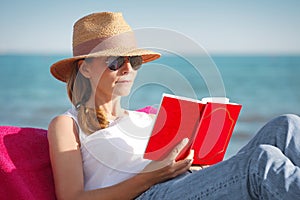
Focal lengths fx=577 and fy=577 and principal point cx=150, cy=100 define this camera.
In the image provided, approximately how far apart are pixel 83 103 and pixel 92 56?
0.68 feet

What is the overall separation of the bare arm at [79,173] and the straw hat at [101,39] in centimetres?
36

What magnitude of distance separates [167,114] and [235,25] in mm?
24739

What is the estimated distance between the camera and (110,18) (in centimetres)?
245

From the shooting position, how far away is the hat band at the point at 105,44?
2.38 meters

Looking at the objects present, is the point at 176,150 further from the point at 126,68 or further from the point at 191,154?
the point at 126,68

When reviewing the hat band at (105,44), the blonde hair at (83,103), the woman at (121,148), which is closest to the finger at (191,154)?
the woman at (121,148)

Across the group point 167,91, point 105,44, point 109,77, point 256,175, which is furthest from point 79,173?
point 167,91

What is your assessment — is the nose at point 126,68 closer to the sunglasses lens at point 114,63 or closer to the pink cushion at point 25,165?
the sunglasses lens at point 114,63

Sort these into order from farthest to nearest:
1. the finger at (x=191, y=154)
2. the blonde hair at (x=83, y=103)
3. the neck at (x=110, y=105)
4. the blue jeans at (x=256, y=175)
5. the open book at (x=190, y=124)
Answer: the neck at (x=110, y=105), the blonde hair at (x=83, y=103), the finger at (x=191, y=154), the open book at (x=190, y=124), the blue jeans at (x=256, y=175)

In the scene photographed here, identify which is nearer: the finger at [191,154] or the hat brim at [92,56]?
the finger at [191,154]

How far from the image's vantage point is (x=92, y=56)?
7.71 ft

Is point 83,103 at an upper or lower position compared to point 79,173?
upper

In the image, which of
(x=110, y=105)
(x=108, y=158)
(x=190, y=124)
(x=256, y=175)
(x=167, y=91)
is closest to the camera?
(x=256, y=175)

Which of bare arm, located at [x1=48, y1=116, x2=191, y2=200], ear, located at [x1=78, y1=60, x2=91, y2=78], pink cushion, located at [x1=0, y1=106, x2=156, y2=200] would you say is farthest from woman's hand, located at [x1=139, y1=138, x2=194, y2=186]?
ear, located at [x1=78, y1=60, x2=91, y2=78]
